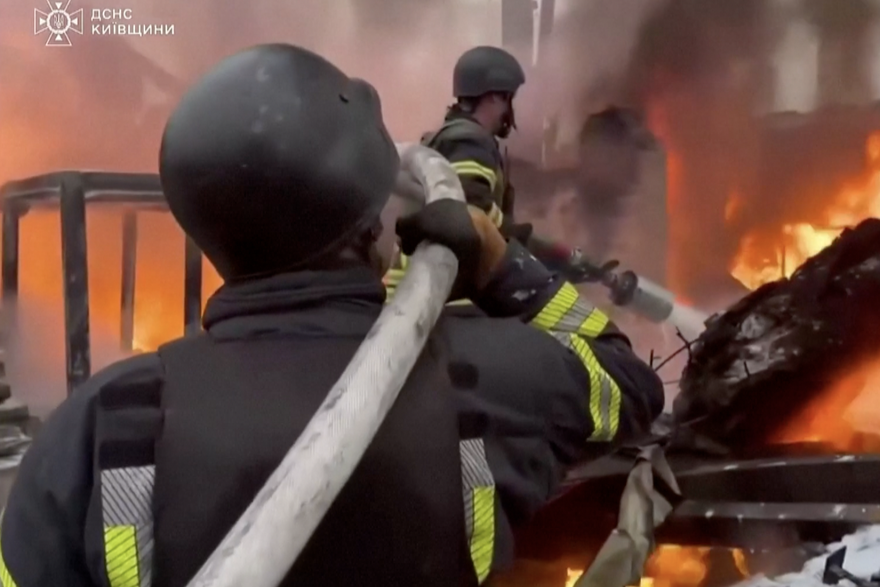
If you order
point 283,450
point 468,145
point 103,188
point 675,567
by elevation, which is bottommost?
point 675,567

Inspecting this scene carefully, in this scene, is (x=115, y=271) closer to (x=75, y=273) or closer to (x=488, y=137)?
(x=75, y=273)

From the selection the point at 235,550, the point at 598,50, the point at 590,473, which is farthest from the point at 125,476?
the point at 598,50

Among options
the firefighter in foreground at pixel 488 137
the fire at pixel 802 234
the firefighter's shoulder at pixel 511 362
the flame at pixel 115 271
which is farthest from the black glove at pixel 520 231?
the firefighter's shoulder at pixel 511 362

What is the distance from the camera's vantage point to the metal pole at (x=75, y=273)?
181 centimetres

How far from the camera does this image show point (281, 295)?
81 cm

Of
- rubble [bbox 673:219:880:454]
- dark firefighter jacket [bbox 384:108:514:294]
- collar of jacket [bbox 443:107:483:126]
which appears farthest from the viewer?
collar of jacket [bbox 443:107:483:126]

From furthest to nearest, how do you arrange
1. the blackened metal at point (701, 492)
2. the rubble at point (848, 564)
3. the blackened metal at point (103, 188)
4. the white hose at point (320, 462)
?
the blackened metal at point (103, 188) < the blackened metal at point (701, 492) < the rubble at point (848, 564) < the white hose at point (320, 462)

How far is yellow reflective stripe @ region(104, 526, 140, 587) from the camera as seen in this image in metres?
0.75

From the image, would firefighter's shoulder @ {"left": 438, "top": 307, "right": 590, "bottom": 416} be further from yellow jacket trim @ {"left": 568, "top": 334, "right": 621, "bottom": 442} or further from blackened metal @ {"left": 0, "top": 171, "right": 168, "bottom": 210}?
blackened metal @ {"left": 0, "top": 171, "right": 168, "bottom": 210}

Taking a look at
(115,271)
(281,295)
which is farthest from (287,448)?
(115,271)

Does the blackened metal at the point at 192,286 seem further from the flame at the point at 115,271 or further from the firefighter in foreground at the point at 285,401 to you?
the firefighter in foreground at the point at 285,401

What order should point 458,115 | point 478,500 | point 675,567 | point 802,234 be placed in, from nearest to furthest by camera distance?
point 478,500 → point 675,567 → point 458,115 → point 802,234

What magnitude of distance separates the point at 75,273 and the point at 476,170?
2.80 ft

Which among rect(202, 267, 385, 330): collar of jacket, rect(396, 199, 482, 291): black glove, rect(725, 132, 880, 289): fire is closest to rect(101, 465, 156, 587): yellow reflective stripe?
rect(202, 267, 385, 330): collar of jacket
